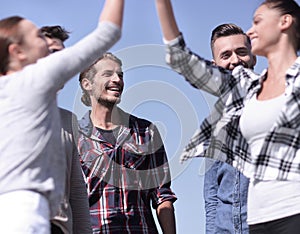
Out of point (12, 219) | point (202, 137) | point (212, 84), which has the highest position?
point (212, 84)

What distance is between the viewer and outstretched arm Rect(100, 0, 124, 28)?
3.13 m

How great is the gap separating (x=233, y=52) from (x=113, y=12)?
5.48 feet

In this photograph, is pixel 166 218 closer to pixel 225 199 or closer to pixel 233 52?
pixel 225 199

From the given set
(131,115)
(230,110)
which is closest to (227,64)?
(131,115)

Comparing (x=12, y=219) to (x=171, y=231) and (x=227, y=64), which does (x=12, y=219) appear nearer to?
(x=171, y=231)

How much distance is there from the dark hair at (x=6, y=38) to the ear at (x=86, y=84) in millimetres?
1571

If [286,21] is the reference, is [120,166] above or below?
below

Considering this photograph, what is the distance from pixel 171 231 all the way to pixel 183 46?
4.57 ft

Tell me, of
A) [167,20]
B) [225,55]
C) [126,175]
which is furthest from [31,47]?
[225,55]

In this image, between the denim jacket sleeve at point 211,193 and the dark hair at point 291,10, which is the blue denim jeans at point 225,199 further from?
the dark hair at point 291,10

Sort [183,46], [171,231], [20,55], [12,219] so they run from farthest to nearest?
[171,231]
[183,46]
[20,55]
[12,219]

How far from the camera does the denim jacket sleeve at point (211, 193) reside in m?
4.66

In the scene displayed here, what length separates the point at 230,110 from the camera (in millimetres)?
3580

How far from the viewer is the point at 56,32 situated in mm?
3973
